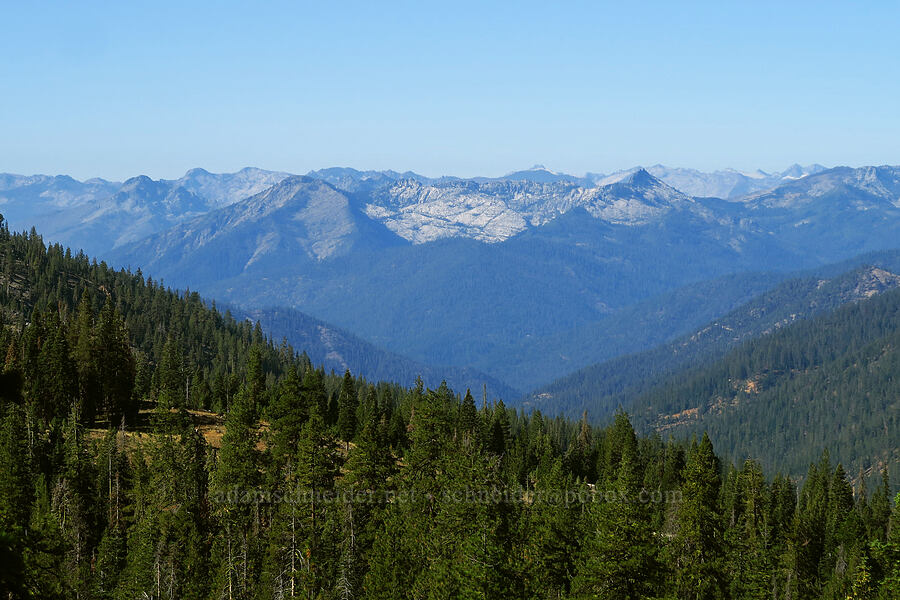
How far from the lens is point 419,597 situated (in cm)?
5288

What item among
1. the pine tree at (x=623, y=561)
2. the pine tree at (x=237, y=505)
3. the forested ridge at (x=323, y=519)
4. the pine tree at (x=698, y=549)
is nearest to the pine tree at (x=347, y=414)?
the forested ridge at (x=323, y=519)

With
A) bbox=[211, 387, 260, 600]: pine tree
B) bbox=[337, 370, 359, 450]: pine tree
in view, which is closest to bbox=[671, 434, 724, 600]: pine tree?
bbox=[211, 387, 260, 600]: pine tree

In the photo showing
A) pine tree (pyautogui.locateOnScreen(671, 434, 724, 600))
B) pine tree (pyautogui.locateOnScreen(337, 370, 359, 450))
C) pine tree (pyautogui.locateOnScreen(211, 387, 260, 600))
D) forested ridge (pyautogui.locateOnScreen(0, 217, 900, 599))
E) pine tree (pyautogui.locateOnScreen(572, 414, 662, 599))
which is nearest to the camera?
pine tree (pyautogui.locateOnScreen(572, 414, 662, 599))

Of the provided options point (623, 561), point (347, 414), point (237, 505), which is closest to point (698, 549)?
point (623, 561)

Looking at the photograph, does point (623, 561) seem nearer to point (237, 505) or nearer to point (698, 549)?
point (698, 549)

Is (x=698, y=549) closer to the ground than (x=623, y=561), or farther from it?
closer to the ground

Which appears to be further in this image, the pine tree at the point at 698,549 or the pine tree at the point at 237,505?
the pine tree at the point at 237,505

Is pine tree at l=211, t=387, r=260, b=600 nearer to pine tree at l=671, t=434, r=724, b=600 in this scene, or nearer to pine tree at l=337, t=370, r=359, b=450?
pine tree at l=671, t=434, r=724, b=600

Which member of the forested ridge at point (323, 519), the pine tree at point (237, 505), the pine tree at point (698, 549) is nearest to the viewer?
the forested ridge at point (323, 519)

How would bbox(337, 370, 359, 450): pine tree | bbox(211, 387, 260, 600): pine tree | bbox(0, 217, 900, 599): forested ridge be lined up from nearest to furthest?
bbox(0, 217, 900, 599): forested ridge < bbox(211, 387, 260, 600): pine tree < bbox(337, 370, 359, 450): pine tree

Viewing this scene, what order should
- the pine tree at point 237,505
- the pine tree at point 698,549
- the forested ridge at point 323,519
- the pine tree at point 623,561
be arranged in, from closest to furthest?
the pine tree at point 623,561
the forested ridge at point 323,519
the pine tree at point 698,549
the pine tree at point 237,505

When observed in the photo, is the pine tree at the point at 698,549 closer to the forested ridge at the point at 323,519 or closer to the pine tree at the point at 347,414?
the forested ridge at the point at 323,519

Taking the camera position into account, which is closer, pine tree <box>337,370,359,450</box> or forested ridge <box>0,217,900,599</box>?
forested ridge <box>0,217,900,599</box>

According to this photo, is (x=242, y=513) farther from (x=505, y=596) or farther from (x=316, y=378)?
(x=316, y=378)
